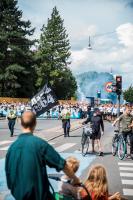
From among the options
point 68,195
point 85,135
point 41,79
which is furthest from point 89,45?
point 41,79

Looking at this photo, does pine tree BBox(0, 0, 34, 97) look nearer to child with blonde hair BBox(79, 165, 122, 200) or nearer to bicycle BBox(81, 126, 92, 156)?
bicycle BBox(81, 126, 92, 156)

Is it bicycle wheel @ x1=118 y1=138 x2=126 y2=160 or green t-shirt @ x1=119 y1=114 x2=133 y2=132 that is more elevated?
green t-shirt @ x1=119 y1=114 x2=133 y2=132

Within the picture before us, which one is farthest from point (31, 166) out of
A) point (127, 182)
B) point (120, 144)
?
point (120, 144)

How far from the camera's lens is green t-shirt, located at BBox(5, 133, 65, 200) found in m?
4.87

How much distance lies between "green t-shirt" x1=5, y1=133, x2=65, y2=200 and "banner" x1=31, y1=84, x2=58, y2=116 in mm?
14822

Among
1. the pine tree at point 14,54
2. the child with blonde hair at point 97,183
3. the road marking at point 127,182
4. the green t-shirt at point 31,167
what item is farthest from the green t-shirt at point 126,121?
the pine tree at point 14,54

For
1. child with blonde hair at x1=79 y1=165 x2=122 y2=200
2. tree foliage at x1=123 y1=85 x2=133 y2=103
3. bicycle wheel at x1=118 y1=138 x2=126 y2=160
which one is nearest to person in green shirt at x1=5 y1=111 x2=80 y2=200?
child with blonde hair at x1=79 y1=165 x2=122 y2=200

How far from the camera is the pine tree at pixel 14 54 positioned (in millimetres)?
77125

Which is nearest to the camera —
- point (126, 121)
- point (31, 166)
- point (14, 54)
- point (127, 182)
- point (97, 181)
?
point (31, 166)

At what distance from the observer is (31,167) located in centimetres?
489

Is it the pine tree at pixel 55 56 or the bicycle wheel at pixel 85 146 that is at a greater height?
the pine tree at pixel 55 56

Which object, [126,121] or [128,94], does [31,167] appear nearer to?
[126,121]

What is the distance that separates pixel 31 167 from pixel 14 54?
74.0 m

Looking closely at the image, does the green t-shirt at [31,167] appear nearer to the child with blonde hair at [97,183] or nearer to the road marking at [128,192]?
the child with blonde hair at [97,183]
